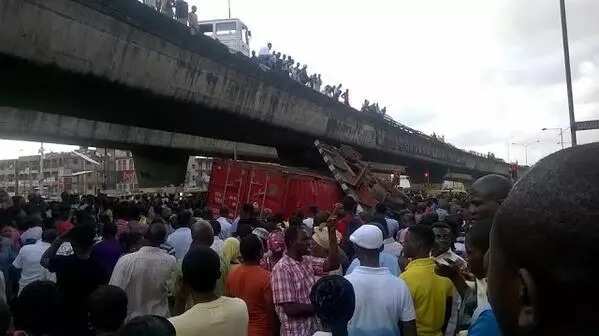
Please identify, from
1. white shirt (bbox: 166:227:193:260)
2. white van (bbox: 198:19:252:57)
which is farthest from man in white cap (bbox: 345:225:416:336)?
white van (bbox: 198:19:252:57)

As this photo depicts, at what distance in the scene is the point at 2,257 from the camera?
780cm

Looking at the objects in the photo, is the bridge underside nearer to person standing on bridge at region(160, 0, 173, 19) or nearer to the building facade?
person standing on bridge at region(160, 0, 173, 19)

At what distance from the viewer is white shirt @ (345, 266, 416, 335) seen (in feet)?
13.3

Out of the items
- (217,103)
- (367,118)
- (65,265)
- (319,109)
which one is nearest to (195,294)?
(65,265)

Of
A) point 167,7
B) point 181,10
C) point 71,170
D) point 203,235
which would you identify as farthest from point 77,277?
point 71,170

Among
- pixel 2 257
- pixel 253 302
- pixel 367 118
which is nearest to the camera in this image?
pixel 253 302

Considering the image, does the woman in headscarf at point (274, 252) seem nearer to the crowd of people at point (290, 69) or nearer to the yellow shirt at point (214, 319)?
the yellow shirt at point (214, 319)

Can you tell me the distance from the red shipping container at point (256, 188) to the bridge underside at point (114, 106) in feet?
9.08

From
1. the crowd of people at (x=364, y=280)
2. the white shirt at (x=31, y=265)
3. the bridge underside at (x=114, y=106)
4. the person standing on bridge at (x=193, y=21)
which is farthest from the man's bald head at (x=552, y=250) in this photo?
the person standing on bridge at (x=193, y=21)

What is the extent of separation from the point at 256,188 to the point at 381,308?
11.7 m

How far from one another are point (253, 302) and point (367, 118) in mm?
27086

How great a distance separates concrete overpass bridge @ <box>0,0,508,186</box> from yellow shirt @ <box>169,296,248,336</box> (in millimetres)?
9253

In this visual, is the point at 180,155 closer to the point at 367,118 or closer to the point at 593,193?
the point at 367,118

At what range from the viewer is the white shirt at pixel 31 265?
7.27 m
